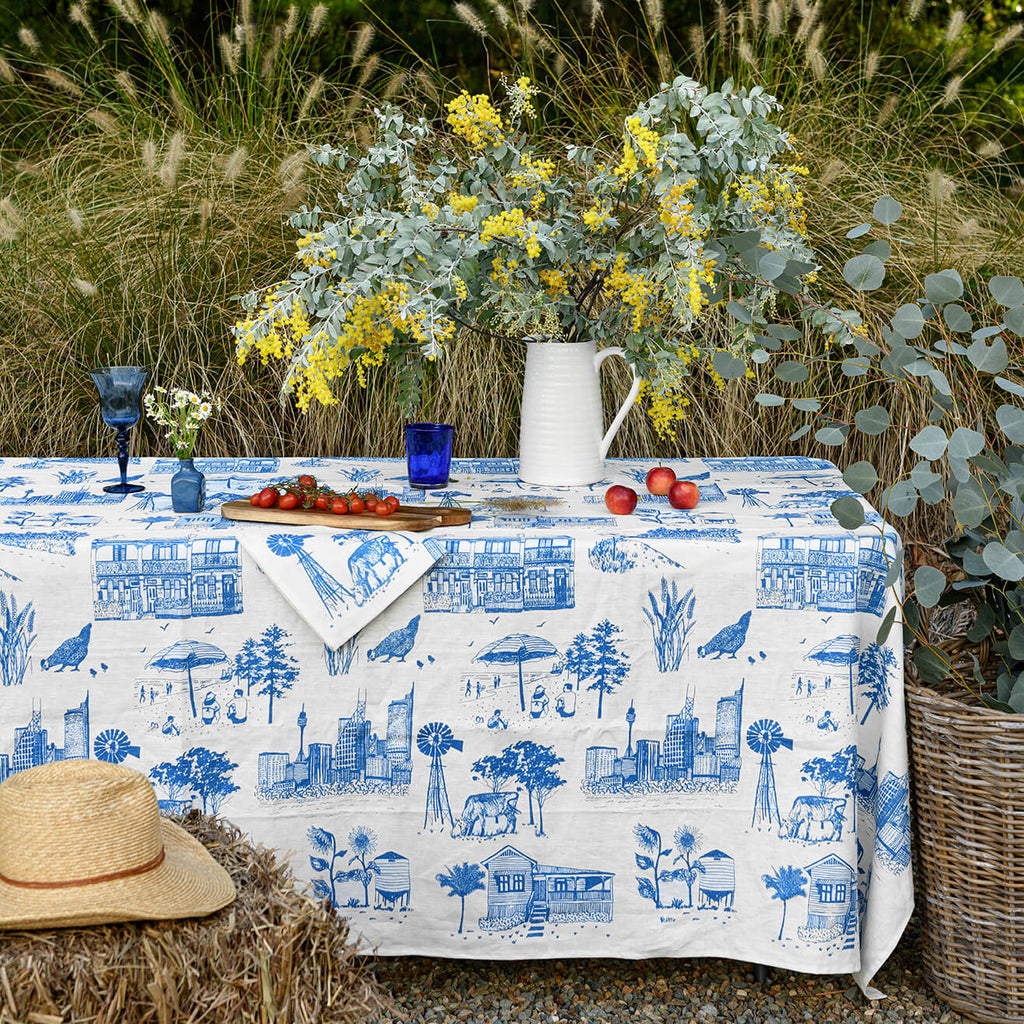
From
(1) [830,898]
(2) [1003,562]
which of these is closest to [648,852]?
(1) [830,898]

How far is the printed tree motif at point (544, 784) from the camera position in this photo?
1.87 meters

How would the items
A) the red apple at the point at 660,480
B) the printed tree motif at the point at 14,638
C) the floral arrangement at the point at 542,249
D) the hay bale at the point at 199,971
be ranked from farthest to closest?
the red apple at the point at 660,480 < the floral arrangement at the point at 542,249 < the printed tree motif at the point at 14,638 < the hay bale at the point at 199,971

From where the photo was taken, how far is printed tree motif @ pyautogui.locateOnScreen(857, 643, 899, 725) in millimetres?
1864

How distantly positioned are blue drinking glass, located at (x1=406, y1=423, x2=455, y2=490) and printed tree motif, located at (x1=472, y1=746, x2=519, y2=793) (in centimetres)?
57

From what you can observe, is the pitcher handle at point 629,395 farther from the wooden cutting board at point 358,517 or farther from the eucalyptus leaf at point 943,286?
the eucalyptus leaf at point 943,286

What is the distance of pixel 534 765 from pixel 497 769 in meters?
0.06

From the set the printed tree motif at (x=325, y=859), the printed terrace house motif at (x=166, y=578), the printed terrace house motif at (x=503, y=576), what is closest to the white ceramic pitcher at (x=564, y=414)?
the printed terrace house motif at (x=503, y=576)

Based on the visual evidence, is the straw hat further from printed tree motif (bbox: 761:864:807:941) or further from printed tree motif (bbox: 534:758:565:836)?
printed tree motif (bbox: 761:864:807:941)

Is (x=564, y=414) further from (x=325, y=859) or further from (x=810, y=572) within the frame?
(x=325, y=859)

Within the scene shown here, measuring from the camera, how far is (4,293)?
3.20 metres

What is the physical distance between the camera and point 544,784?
73.8 inches

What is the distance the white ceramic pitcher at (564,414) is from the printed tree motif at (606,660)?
1.51 feet

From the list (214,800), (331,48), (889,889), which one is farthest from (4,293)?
(331,48)

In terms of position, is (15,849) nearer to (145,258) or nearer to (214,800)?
(214,800)
